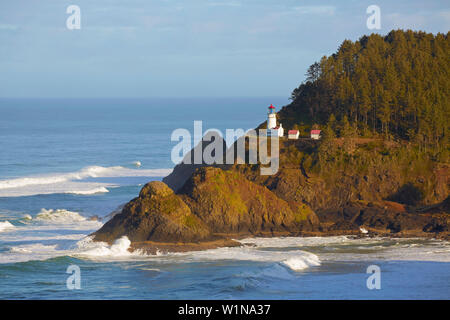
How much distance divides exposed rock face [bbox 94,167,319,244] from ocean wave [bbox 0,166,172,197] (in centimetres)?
2651

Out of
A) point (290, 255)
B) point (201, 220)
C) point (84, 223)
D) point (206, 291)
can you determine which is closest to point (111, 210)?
point (84, 223)

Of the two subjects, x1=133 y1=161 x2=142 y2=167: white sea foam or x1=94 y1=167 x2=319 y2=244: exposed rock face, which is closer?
x1=94 y1=167 x2=319 y2=244: exposed rock face

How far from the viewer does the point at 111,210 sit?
65.2 m

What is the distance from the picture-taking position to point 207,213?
51.2 meters

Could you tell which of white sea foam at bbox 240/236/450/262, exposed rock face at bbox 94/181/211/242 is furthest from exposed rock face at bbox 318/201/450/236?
exposed rock face at bbox 94/181/211/242

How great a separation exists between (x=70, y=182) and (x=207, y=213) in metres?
36.0

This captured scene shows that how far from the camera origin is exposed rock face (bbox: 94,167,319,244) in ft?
157

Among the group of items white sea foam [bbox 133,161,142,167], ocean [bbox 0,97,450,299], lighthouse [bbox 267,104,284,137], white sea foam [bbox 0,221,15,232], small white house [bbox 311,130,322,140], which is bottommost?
ocean [bbox 0,97,450,299]

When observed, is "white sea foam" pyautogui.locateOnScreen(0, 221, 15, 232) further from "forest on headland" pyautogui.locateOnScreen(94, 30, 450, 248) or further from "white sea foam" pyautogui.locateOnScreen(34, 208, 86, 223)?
"forest on headland" pyautogui.locateOnScreen(94, 30, 450, 248)

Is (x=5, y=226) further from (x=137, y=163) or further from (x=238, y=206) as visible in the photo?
(x=137, y=163)

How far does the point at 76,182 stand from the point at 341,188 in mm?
36531

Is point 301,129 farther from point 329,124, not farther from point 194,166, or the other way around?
point 194,166

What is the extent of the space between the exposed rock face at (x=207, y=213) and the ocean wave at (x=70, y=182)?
26.5 metres

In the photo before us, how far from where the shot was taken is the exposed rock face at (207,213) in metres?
47.9
